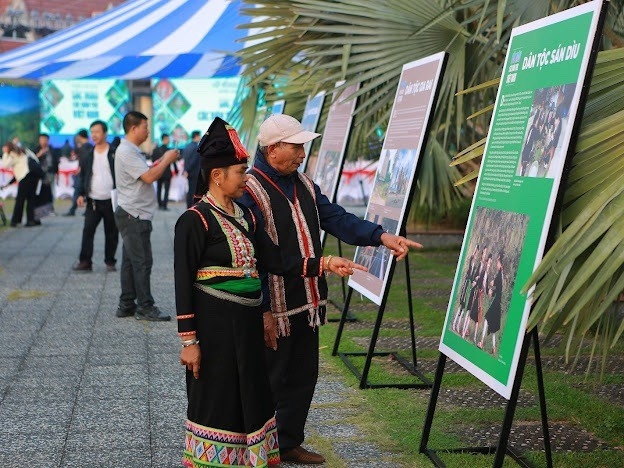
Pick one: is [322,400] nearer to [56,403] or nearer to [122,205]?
[56,403]

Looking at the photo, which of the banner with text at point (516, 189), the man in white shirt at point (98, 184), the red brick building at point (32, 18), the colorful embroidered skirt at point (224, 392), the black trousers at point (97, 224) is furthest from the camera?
the red brick building at point (32, 18)

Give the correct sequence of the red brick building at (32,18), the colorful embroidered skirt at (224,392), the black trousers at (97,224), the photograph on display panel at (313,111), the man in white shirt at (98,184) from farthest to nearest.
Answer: the red brick building at (32,18) → the black trousers at (97,224) → the man in white shirt at (98,184) → the photograph on display panel at (313,111) → the colorful embroidered skirt at (224,392)

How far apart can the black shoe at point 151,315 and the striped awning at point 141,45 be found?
6.64 metres

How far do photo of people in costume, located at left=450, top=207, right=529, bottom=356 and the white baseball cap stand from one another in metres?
0.87

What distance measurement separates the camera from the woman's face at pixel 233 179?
4225mm

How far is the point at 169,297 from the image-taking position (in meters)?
10.0

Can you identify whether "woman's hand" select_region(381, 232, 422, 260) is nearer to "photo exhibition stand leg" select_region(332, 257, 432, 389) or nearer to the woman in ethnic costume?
the woman in ethnic costume

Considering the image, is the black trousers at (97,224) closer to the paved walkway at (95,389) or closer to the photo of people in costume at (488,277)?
the paved walkway at (95,389)

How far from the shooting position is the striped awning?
50.0 ft

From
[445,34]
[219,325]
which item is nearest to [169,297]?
[445,34]

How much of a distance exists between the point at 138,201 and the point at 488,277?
16.2ft

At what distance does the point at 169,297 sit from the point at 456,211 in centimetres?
628

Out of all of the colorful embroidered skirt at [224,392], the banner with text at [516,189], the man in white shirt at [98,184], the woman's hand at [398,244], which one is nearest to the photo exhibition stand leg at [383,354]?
the woman's hand at [398,244]

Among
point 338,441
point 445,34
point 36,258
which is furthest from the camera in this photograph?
point 36,258
